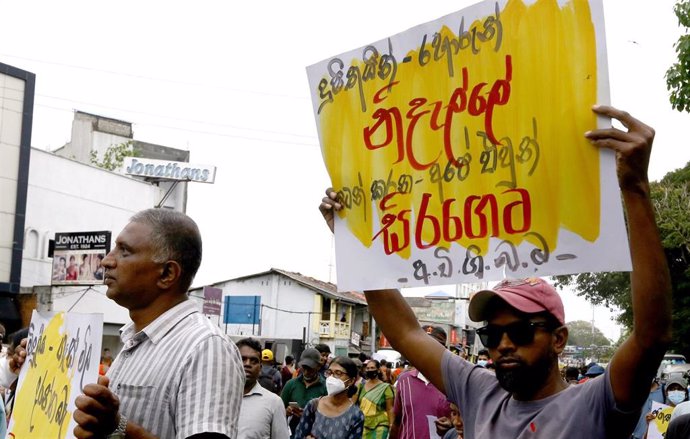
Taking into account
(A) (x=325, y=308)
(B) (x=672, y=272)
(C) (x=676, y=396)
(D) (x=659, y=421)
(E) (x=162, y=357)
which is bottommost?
(D) (x=659, y=421)

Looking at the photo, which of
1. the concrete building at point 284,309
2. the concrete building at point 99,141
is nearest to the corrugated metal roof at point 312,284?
the concrete building at point 284,309

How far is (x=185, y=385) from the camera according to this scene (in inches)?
113

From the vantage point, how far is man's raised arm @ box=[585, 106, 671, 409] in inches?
96.9

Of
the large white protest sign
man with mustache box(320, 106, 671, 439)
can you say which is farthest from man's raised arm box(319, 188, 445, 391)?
the large white protest sign

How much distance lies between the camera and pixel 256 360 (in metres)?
7.57

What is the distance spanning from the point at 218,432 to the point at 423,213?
1.03 meters

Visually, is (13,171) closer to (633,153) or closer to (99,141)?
(99,141)

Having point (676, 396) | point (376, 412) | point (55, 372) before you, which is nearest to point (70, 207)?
point (376, 412)

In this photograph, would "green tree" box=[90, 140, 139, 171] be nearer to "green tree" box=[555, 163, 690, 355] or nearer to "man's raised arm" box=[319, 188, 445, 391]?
"green tree" box=[555, 163, 690, 355]

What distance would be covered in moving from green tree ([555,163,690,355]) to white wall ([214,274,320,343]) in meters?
16.5

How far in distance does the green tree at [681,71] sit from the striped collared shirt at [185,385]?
324 inches

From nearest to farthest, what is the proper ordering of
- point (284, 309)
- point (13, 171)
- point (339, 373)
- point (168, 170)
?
point (339, 373) → point (13, 171) → point (168, 170) → point (284, 309)

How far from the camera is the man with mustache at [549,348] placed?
2480 mm

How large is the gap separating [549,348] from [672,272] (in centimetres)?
3752
